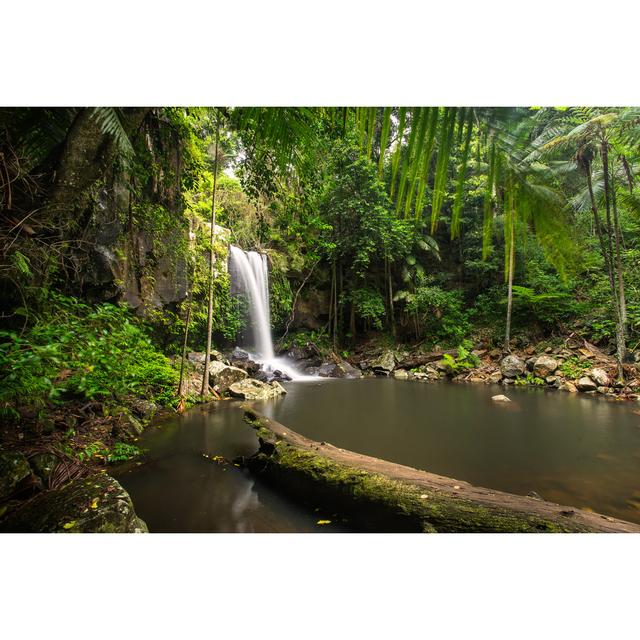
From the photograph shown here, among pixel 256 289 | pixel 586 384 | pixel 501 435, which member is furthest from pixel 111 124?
pixel 256 289

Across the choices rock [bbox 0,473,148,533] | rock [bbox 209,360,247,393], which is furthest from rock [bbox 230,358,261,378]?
rock [bbox 0,473,148,533]

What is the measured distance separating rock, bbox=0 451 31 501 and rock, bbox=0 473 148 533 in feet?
0.79

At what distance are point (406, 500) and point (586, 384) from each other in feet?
28.7

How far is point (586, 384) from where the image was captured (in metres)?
8.17

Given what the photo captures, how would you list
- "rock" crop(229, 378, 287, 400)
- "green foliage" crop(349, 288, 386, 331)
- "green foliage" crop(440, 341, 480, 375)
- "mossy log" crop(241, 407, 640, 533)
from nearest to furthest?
"mossy log" crop(241, 407, 640, 533) → "rock" crop(229, 378, 287, 400) → "green foliage" crop(440, 341, 480, 375) → "green foliage" crop(349, 288, 386, 331)

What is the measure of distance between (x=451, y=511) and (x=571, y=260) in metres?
1.56

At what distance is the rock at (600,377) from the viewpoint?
8047 mm

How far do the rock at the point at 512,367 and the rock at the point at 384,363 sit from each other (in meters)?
3.89

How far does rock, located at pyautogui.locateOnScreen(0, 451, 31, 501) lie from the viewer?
2133mm

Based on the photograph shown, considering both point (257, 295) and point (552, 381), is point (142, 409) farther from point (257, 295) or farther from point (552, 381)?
point (552, 381)

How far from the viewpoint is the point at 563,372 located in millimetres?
9141

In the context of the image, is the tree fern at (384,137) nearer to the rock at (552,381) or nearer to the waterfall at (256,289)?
the rock at (552,381)

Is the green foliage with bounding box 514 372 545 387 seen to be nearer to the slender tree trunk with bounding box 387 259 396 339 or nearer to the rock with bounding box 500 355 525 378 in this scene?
the rock with bounding box 500 355 525 378

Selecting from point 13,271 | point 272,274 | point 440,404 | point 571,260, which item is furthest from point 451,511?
point 272,274
